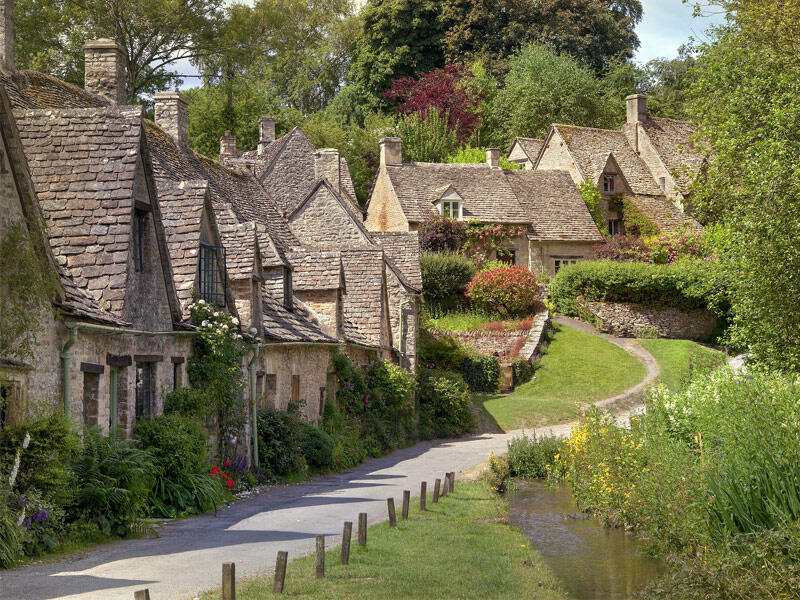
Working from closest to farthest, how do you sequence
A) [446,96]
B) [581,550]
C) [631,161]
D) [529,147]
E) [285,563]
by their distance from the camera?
1. [285,563]
2. [581,550]
3. [631,161]
4. [529,147]
5. [446,96]

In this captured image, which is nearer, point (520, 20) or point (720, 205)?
point (720, 205)

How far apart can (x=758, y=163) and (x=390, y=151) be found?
36.2 meters

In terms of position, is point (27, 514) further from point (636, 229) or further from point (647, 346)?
point (636, 229)

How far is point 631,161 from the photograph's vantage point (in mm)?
65750

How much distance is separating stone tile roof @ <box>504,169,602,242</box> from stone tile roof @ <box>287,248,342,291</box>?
89.7 feet

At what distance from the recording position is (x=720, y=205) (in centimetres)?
3075

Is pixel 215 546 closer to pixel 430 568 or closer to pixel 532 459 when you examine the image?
pixel 430 568

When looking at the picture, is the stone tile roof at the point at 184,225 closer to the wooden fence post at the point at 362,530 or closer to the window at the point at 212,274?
the window at the point at 212,274

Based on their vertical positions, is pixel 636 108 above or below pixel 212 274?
above

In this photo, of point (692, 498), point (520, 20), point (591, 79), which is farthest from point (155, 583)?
point (520, 20)

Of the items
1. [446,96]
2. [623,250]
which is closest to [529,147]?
[446,96]

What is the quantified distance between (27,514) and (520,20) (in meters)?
72.8

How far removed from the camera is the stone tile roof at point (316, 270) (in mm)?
31328

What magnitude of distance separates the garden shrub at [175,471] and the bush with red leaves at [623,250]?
133 feet
